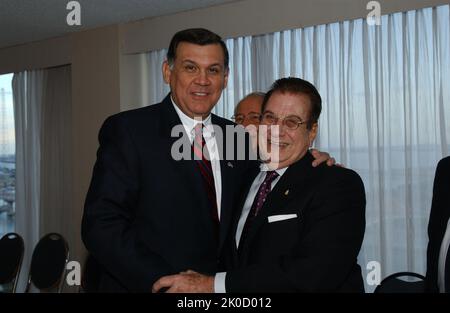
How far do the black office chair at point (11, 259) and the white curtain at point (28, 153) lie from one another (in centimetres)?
209

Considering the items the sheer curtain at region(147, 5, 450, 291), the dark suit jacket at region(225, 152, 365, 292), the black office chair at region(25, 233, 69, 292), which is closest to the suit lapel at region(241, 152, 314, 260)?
the dark suit jacket at region(225, 152, 365, 292)

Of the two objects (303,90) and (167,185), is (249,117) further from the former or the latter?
(167,185)

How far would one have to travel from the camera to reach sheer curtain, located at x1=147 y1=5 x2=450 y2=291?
4727mm

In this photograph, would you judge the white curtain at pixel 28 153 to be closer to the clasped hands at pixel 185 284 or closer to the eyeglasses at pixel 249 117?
the eyeglasses at pixel 249 117

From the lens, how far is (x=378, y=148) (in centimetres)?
495

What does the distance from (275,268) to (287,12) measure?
396cm

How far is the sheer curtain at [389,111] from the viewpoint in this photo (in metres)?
4.73

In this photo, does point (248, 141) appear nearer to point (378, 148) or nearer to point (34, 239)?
point (378, 148)

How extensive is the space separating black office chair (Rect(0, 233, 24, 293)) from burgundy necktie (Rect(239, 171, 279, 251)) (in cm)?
381

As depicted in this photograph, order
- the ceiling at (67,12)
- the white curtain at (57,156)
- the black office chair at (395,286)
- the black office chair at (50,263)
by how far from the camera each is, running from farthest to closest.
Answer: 1. the white curtain at (57,156)
2. the ceiling at (67,12)
3. the black office chair at (50,263)
4. the black office chair at (395,286)

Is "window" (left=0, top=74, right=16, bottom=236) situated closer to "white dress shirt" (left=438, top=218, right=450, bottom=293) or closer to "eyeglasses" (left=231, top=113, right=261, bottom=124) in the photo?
"eyeglasses" (left=231, top=113, right=261, bottom=124)

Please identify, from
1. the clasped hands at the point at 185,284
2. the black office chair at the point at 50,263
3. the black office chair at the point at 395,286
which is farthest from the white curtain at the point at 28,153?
the clasped hands at the point at 185,284

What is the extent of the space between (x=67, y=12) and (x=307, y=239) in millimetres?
4833

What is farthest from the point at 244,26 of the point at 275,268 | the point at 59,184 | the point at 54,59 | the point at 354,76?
the point at 275,268
